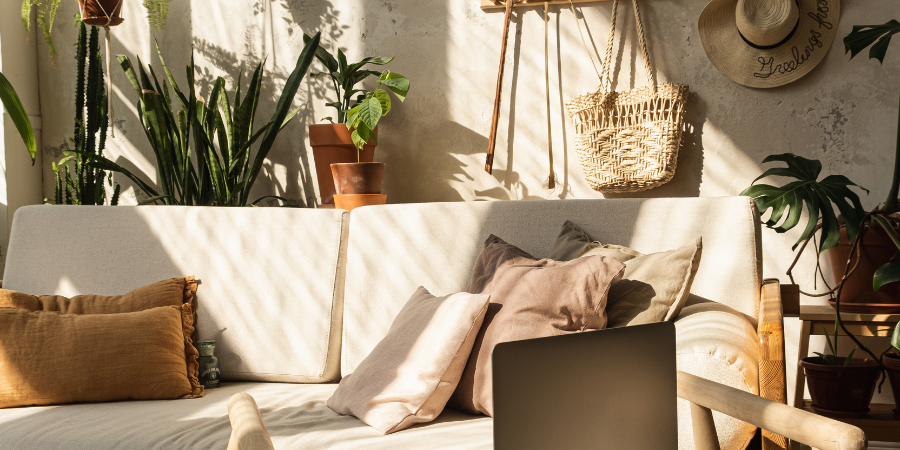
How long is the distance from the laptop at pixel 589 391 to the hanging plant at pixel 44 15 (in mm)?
3028

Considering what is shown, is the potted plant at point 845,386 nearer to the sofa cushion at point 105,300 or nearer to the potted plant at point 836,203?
the potted plant at point 836,203

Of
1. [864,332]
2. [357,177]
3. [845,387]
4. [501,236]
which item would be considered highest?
[357,177]

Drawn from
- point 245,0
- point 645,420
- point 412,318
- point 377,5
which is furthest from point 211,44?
point 645,420

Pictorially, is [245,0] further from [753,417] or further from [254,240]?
[753,417]

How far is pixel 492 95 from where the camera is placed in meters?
2.79

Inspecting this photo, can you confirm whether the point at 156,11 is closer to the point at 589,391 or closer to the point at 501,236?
the point at 501,236

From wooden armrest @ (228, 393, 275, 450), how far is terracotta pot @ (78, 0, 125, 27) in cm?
246

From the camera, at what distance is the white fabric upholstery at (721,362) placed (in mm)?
1178

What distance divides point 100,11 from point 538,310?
2346mm

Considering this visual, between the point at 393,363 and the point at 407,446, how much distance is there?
0.23 m

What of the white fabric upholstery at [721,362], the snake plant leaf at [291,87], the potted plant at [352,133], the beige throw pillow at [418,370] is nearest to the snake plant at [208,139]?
the snake plant leaf at [291,87]

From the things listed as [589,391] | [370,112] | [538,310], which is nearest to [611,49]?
[370,112]

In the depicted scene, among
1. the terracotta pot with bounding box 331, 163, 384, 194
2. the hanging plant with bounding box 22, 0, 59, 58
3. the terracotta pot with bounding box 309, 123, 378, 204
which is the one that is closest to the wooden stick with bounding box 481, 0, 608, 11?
the terracotta pot with bounding box 309, 123, 378, 204

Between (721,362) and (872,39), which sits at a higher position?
(872,39)
